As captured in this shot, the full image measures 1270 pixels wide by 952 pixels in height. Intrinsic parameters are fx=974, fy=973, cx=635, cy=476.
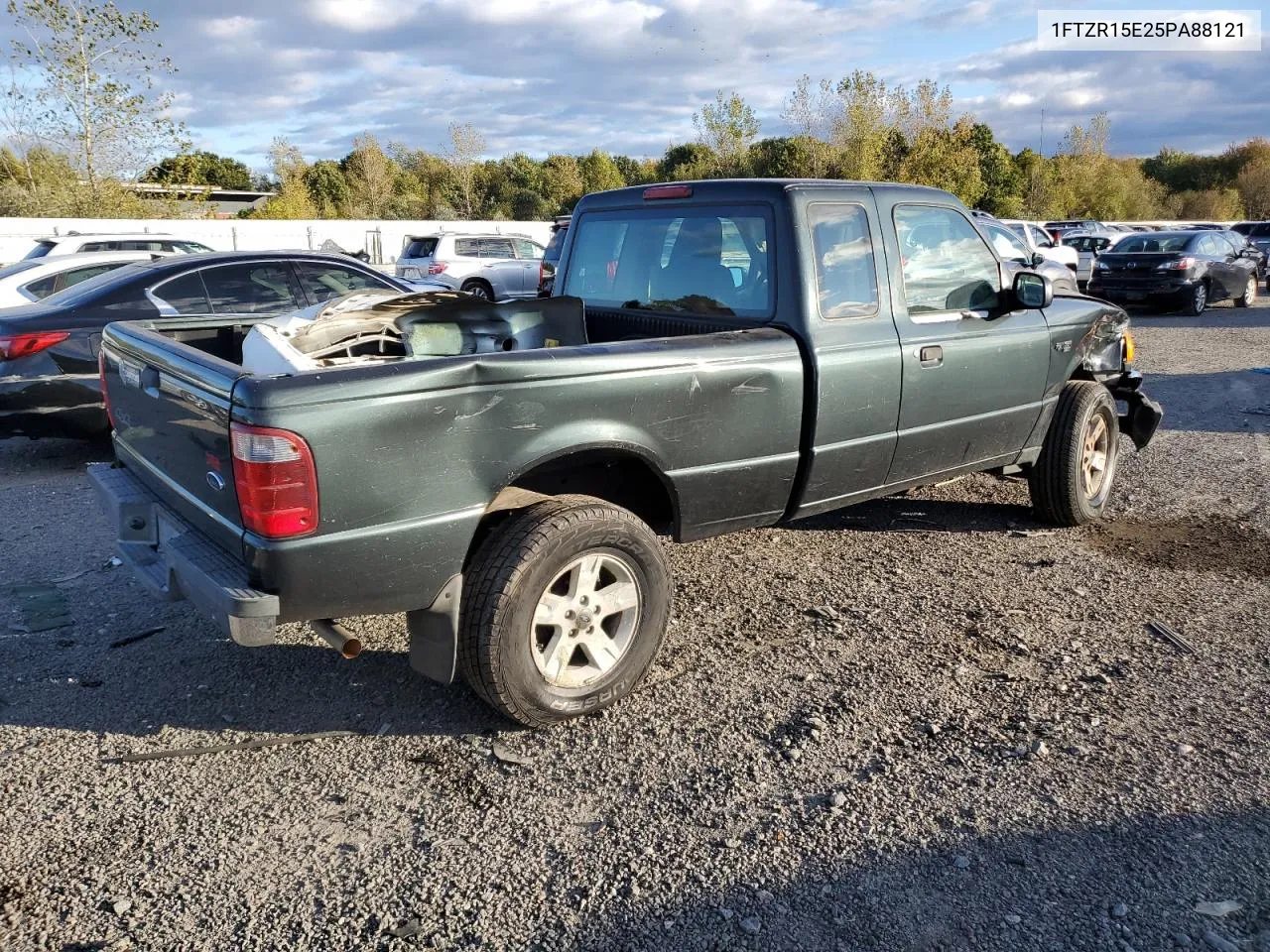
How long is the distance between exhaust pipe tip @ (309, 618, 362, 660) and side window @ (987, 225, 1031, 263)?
42.9 ft

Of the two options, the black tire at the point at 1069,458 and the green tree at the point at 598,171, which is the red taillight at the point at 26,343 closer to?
the black tire at the point at 1069,458

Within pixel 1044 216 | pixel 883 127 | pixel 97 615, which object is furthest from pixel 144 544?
pixel 1044 216

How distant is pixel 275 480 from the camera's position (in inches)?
112

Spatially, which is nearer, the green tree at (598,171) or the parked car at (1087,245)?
the parked car at (1087,245)

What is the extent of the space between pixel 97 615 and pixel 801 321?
347cm

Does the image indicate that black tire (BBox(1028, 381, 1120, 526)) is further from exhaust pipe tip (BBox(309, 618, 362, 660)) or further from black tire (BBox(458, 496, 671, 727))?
exhaust pipe tip (BBox(309, 618, 362, 660))

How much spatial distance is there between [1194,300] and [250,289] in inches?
700

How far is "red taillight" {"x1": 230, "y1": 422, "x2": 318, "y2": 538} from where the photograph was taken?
281cm

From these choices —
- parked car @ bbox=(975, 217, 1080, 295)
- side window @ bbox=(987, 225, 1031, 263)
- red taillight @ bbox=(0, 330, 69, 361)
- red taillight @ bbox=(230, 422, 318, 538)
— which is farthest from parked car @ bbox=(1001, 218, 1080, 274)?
red taillight @ bbox=(230, 422, 318, 538)

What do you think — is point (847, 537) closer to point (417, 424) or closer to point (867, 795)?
point (867, 795)

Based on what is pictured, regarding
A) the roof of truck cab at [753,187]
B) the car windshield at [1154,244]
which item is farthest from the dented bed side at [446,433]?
the car windshield at [1154,244]

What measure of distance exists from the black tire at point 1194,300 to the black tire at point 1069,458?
15.2 meters

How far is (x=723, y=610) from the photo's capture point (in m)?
4.60

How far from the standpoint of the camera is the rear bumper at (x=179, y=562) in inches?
115
